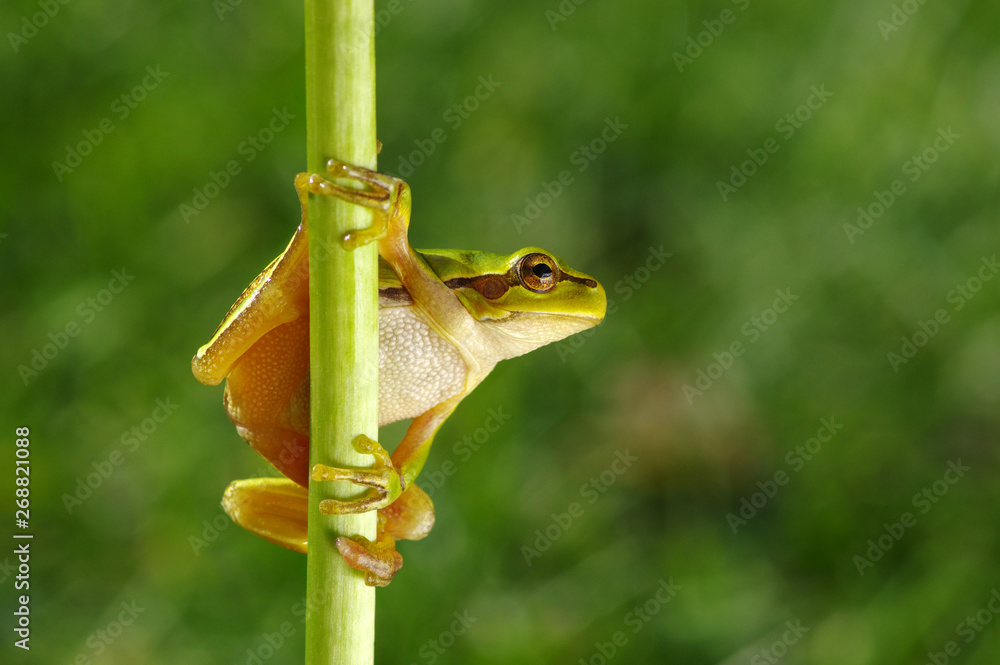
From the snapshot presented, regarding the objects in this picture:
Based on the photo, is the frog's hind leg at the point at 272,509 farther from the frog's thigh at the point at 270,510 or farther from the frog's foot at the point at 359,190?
the frog's foot at the point at 359,190

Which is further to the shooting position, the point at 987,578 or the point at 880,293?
the point at 880,293

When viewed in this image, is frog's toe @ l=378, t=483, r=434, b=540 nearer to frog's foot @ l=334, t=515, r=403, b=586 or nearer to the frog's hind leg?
the frog's hind leg

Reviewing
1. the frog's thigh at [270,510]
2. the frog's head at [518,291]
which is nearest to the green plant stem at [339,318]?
the frog's head at [518,291]

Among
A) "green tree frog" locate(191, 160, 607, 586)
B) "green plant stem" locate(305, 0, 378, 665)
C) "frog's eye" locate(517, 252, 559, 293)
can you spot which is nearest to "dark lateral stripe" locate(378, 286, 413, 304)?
"green tree frog" locate(191, 160, 607, 586)

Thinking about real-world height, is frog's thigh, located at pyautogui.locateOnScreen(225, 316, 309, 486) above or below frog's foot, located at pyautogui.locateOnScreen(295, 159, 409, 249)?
above

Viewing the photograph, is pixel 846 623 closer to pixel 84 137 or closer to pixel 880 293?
pixel 880 293

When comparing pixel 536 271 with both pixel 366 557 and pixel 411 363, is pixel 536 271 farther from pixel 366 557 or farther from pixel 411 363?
pixel 366 557

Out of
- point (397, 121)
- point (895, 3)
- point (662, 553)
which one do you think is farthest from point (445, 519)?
point (895, 3)
